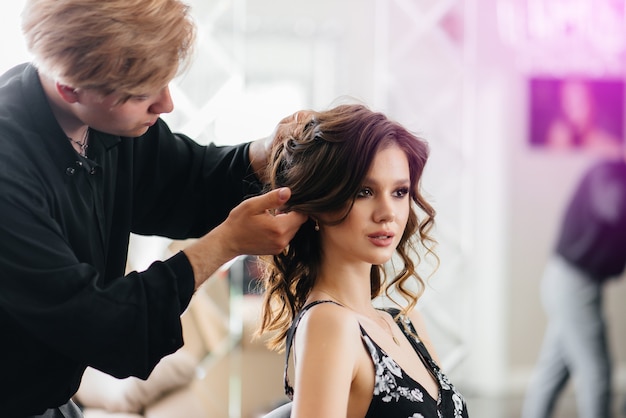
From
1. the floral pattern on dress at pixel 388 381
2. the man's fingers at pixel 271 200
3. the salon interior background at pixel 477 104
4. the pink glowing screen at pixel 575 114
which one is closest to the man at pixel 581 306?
the salon interior background at pixel 477 104

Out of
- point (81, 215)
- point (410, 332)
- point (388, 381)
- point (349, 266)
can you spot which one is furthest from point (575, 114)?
point (81, 215)

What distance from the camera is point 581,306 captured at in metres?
4.00

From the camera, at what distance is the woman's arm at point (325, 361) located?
144cm

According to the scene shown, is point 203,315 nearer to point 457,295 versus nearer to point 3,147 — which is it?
point 457,295

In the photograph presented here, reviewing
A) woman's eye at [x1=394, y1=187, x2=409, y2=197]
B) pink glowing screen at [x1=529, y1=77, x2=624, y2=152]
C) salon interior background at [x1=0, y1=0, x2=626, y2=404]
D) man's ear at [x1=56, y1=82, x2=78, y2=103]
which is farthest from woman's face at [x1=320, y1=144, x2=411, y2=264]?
pink glowing screen at [x1=529, y1=77, x2=624, y2=152]

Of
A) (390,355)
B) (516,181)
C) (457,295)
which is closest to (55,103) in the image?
(390,355)

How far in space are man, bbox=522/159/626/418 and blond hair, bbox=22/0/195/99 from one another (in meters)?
2.84

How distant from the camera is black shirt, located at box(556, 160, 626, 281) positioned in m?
3.99

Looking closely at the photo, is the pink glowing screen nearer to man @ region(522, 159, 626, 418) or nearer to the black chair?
man @ region(522, 159, 626, 418)

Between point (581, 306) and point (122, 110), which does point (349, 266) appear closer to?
point (122, 110)

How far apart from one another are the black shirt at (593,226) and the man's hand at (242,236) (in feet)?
9.10

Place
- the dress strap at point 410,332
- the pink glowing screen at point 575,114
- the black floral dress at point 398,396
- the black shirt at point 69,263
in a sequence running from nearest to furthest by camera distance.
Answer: the black shirt at point 69,263
the black floral dress at point 398,396
the dress strap at point 410,332
the pink glowing screen at point 575,114

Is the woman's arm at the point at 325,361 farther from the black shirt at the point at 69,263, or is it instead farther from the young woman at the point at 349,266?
the black shirt at the point at 69,263

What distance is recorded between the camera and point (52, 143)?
156 centimetres
